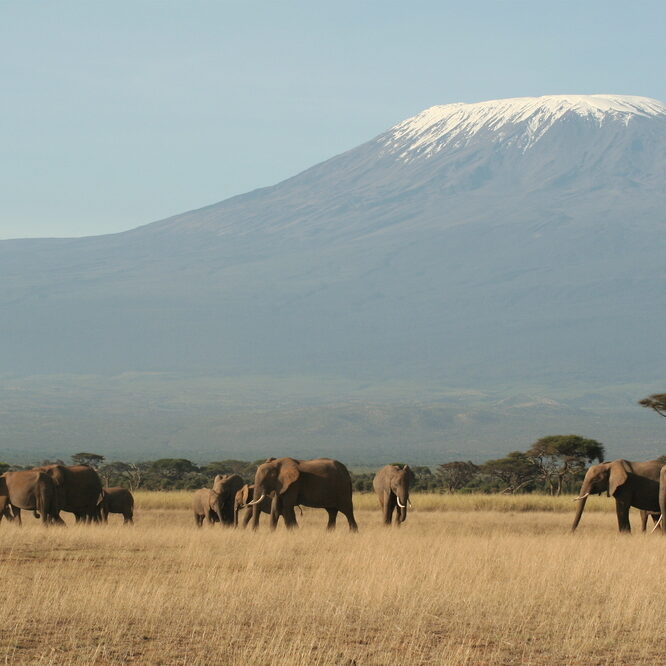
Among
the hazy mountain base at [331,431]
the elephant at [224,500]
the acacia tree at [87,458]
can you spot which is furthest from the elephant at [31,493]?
the hazy mountain base at [331,431]

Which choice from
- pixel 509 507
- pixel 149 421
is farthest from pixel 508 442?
pixel 509 507

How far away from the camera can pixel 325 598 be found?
15.6 meters

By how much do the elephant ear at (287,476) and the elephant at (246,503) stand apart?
153cm

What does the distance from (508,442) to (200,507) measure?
5160 inches

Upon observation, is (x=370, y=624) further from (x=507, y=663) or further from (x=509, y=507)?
(x=509, y=507)

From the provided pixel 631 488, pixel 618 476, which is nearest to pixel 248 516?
pixel 618 476

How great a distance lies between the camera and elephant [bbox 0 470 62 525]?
26.0m

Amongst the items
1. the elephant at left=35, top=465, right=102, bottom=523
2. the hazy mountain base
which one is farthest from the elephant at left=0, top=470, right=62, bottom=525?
the hazy mountain base

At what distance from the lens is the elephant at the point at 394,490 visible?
93.2ft

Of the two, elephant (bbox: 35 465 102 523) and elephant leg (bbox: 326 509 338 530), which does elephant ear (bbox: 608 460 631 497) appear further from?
elephant (bbox: 35 465 102 523)

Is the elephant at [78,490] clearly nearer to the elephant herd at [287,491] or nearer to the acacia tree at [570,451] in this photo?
the elephant herd at [287,491]

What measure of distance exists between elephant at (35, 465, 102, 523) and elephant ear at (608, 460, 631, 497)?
33.0ft

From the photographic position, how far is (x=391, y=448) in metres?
161

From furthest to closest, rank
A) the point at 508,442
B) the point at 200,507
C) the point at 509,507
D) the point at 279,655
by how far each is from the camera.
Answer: the point at 508,442 → the point at 509,507 → the point at 200,507 → the point at 279,655
